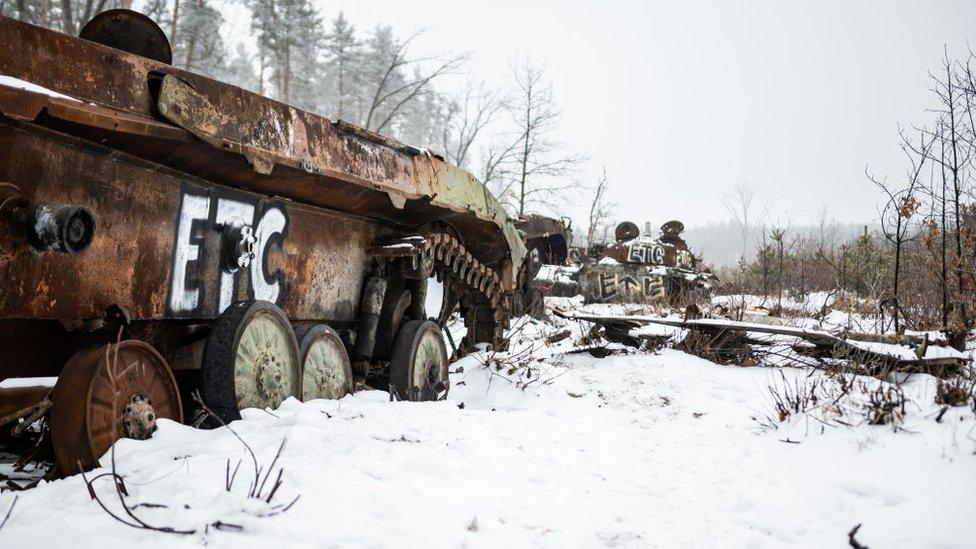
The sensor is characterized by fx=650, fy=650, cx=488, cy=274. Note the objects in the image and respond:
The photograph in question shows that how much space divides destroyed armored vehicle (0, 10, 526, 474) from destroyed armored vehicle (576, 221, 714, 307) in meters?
10.9

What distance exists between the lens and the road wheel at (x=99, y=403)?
2.49 m

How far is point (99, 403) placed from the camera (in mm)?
2568

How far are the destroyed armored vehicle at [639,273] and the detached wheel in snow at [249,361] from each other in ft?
39.8

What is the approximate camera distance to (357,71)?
39.8m

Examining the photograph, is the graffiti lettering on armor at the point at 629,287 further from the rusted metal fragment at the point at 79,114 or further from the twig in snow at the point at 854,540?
the rusted metal fragment at the point at 79,114

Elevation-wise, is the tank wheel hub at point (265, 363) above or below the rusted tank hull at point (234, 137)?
below

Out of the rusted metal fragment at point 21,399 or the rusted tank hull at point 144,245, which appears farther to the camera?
the rusted metal fragment at point 21,399

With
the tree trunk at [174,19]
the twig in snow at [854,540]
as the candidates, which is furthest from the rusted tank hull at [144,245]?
the tree trunk at [174,19]

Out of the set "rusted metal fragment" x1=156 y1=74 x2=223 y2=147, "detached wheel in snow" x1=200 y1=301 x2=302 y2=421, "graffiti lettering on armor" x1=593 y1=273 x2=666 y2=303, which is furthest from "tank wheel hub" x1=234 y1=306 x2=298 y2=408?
"graffiti lettering on armor" x1=593 y1=273 x2=666 y2=303

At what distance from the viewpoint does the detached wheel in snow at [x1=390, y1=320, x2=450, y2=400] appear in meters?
5.13

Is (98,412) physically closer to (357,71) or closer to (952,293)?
(952,293)

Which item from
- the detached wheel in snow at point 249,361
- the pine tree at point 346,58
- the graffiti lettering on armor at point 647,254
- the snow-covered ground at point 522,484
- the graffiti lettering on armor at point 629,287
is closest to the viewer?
the snow-covered ground at point 522,484

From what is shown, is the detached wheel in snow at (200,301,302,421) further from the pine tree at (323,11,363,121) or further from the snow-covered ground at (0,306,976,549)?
the pine tree at (323,11,363,121)

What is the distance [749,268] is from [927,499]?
22.8m
